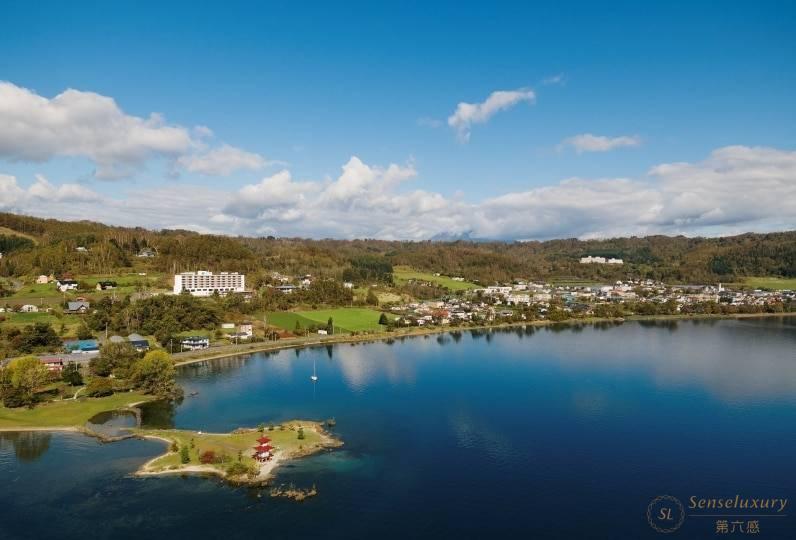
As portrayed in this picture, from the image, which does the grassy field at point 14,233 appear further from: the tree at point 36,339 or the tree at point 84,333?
the tree at point 36,339

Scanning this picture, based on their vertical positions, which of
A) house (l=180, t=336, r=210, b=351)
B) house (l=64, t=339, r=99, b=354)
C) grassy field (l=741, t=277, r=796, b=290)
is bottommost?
house (l=180, t=336, r=210, b=351)

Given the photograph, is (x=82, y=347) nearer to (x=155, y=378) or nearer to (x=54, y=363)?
(x=54, y=363)

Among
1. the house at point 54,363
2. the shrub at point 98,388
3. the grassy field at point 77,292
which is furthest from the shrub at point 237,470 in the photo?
the grassy field at point 77,292

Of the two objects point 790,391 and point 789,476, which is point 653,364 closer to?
point 790,391

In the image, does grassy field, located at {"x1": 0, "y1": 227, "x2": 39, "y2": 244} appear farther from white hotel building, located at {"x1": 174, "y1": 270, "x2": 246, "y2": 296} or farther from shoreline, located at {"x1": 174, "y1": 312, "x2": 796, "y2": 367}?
shoreline, located at {"x1": 174, "y1": 312, "x2": 796, "y2": 367}

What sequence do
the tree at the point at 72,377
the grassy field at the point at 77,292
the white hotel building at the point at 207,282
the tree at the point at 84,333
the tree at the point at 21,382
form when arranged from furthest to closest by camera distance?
the white hotel building at the point at 207,282 < the grassy field at the point at 77,292 < the tree at the point at 84,333 < the tree at the point at 72,377 < the tree at the point at 21,382

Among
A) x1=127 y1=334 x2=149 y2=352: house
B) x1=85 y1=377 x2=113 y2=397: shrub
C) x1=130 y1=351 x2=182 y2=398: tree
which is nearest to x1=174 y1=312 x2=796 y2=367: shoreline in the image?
x1=127 y1=334 x2=149 y2=352: house

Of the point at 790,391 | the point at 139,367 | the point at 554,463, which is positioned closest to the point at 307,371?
the point at 139,367
